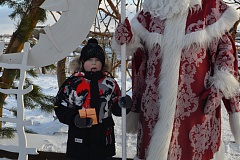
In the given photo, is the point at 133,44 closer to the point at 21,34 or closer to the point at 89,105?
the point at 89,105

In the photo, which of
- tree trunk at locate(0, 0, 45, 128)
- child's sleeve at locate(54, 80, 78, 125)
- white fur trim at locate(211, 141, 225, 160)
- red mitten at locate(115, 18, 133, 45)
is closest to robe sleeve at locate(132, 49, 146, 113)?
red mitten at locate(115, 18, 133, 45)

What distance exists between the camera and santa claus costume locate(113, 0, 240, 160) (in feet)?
4.45

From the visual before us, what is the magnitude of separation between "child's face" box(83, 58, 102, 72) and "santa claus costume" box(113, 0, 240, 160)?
0.19 meters

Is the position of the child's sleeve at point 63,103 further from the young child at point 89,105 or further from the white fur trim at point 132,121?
the white fur trim at point 132,121

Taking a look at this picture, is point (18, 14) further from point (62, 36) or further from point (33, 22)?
point (62, 36)

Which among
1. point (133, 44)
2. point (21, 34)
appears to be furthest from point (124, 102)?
point (21, 34)

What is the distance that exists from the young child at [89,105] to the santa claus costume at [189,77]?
0.72 feet

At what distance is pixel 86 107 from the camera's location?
1.45 meters

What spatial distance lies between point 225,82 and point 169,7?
19.5 inches

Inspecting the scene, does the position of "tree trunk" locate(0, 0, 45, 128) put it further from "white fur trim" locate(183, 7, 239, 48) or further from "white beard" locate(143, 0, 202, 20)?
"white fur trim" locate(183, 7, 239, 48)

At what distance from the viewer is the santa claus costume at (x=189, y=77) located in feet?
4.45

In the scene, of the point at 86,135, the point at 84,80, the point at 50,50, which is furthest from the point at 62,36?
the point at 86,135

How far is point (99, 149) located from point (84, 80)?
407 millimetres

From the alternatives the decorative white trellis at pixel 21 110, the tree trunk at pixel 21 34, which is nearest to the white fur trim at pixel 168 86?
the decorative white trellis at pixel 21 110
